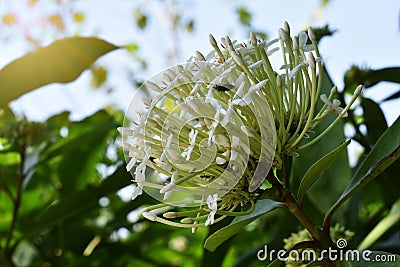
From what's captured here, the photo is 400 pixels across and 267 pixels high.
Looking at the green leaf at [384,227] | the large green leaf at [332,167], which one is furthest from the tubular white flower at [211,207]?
the green leaf at [384,227]

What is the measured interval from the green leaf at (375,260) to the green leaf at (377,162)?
0.05 m

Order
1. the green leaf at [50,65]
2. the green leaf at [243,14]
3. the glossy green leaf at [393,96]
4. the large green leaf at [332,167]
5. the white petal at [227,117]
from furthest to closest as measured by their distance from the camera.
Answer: the green leaf at [243,14] < the glossy green leaf at [393,96] < the green leaf at [50,65] < the large green leaf at [332,167] < the white petal at [227,117]

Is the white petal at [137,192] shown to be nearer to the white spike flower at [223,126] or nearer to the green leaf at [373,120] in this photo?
the white spike flower at [223,126]

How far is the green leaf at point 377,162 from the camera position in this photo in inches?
24.6

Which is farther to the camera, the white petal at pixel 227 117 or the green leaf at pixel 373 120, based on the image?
the green leaf at pixel 373 120

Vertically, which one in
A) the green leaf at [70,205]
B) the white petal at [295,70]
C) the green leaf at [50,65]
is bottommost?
the green leaf at [70,205]

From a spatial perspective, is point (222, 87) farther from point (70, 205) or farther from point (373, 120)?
point (70, 205)

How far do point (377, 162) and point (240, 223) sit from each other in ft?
0.53

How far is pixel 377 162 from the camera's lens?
2.06ft

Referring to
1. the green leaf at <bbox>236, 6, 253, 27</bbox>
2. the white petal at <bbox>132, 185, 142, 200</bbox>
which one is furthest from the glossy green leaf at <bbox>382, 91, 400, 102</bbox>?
the green leaf at <bbox>236, 6, 253, 27</bbox>

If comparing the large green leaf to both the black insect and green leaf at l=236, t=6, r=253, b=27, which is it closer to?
the black insect

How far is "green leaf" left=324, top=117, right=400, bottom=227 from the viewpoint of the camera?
0.63 m

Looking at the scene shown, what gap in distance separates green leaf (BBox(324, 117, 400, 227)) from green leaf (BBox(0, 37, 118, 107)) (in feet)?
1.57

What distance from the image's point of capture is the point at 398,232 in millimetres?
938
